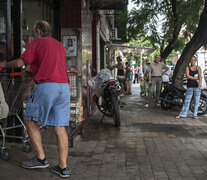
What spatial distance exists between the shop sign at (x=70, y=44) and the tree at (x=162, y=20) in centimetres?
846

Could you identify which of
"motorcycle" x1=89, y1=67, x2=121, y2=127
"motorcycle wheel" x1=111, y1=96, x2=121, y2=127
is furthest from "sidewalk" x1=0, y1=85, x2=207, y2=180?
"motorcycle" x1=89, y1=67, x2=121, y2=127

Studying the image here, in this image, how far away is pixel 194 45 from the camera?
39.6ft

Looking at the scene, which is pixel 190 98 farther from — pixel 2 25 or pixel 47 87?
pixel 47 87

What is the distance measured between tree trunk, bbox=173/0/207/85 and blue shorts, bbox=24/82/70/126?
877 centimetres

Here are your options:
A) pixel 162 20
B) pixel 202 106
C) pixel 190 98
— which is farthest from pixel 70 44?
pixel 162 20

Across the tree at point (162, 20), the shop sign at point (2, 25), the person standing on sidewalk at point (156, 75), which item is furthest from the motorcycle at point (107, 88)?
the tree at point (162, 20)

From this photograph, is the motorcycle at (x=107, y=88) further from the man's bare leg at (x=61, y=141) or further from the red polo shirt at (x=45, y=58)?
the red polo shirt at (x=45, y=58)

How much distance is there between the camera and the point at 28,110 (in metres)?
4.12

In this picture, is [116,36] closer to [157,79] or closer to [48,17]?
[157,79]

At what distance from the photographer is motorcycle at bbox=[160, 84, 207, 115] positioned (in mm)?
10419

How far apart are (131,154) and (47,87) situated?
204cm

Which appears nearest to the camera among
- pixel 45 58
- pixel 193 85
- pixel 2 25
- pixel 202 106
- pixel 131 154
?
pixel 45 58

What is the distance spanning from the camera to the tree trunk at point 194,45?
11.7 metres

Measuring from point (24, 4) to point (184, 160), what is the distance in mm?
4691
